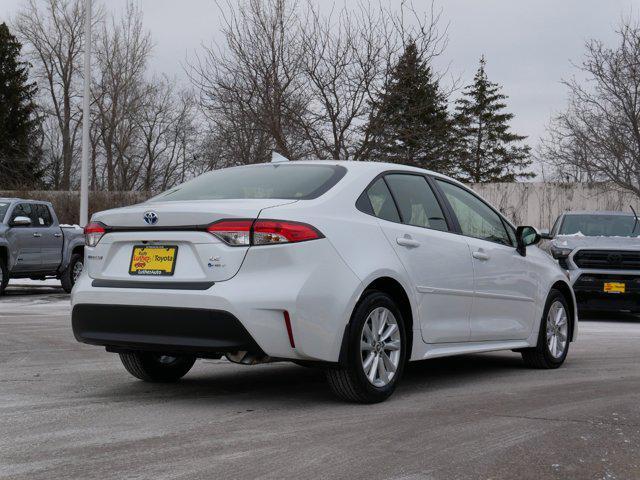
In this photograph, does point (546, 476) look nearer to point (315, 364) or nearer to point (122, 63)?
point (315, 364)

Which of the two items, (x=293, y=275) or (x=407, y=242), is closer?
(x=293, y=275)

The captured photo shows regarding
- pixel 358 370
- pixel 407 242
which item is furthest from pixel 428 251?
pixel 358 370

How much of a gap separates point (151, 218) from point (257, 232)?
73cm

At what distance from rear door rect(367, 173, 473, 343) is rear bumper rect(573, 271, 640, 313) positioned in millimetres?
7075

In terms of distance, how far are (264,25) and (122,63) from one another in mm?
27061

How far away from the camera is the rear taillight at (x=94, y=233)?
6.10 m

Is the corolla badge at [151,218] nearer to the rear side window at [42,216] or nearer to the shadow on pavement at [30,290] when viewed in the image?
the rear side window at [42,216]

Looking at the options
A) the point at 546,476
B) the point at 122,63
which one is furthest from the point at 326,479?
the point at 122,63

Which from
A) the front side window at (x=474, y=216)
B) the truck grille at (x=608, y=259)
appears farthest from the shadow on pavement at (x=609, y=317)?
the front side window at (x=474, y=216)

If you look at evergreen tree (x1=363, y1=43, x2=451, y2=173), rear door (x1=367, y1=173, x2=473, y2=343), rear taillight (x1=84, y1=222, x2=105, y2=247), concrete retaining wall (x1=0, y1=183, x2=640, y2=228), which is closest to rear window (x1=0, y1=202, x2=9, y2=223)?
evergreen tree (x1=363, y1=43, x2=451, y2=173)

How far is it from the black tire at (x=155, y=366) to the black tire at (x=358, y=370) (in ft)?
4.95

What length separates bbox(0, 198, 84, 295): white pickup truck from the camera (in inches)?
656

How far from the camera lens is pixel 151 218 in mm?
5793

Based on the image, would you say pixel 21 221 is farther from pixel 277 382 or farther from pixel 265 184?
pixel 265 184
